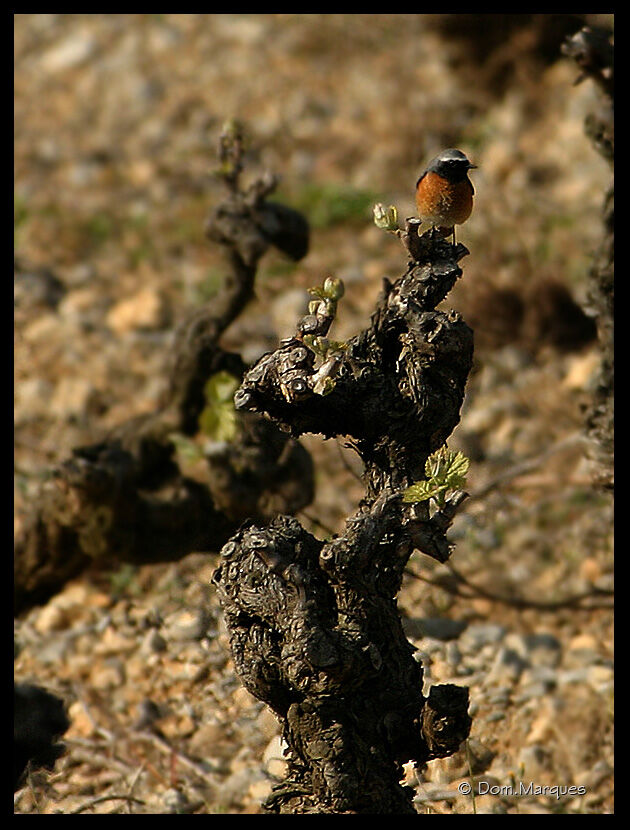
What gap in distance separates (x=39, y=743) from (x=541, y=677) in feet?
5.58

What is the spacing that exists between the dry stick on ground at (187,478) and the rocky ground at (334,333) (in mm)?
189

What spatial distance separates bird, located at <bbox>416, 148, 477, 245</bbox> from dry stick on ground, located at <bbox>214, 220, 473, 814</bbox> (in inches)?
3.7

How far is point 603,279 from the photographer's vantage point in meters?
3.79

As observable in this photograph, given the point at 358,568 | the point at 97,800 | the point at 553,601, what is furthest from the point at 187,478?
the point at 358,568

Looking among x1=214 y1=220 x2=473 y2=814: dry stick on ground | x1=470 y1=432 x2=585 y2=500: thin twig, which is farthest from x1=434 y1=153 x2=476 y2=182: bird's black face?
x1=470 y1=432 x2=585 y2=500: thin twig

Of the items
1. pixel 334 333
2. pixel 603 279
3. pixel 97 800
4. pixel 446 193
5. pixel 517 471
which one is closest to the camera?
pixel 446 193

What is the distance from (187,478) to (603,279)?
5.33 ft

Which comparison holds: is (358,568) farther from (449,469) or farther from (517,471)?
(517,471)

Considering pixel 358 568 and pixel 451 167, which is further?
pixel 451 167

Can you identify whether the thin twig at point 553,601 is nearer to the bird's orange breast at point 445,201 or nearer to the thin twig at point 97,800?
the thin twig at point 97,800

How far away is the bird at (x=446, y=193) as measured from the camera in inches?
102

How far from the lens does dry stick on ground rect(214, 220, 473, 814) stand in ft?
7.89

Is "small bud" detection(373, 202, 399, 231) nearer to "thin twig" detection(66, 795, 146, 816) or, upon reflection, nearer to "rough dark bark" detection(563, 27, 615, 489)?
"rough dark bark" detection(563, 27, 615, 489)
